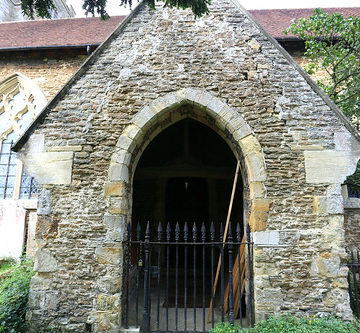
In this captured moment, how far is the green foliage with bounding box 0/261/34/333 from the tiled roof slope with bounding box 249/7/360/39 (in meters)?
9.15

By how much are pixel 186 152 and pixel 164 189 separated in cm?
122

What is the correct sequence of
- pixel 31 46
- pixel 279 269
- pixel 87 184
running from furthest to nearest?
pixel 31 46
pixel 87 184
pixel 279 269

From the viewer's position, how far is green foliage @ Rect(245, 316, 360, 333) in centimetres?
328

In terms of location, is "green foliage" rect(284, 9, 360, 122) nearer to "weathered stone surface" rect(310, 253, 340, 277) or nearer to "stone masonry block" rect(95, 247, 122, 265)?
"weathered stone surface" rect(310, 253, 340, 277)

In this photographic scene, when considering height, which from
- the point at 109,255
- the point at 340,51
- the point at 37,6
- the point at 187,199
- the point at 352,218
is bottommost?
the point at 109,255

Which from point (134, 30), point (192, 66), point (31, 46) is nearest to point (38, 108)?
point (31, 46)

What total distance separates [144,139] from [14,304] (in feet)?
9.95

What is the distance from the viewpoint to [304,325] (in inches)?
133

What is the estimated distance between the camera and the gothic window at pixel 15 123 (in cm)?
816

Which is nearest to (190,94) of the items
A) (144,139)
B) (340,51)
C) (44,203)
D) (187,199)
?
(144,139)

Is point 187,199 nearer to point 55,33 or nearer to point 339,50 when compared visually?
point 339,50

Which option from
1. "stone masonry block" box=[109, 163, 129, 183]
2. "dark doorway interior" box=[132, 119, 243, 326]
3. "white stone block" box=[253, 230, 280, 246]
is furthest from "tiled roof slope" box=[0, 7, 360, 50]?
"white stone block" box=[253, 230, 280, 246]

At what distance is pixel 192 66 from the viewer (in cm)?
433

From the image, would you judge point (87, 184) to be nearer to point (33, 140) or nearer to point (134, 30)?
point (33, 140)
